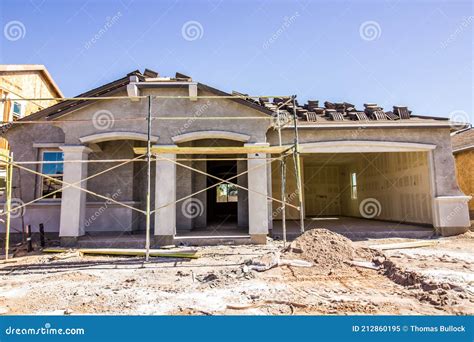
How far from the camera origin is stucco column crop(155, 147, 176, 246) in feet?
31.1

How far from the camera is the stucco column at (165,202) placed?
373 inches

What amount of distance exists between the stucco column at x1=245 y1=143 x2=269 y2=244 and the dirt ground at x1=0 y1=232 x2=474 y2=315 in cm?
103

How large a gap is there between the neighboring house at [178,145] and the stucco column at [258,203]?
3cm

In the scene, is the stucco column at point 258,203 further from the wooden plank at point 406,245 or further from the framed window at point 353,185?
the framed window at point 353,185

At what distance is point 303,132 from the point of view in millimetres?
11156

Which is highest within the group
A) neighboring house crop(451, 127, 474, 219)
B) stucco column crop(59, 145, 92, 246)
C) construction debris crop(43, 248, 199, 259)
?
neighboring house crop(451, 127, 474, 219)

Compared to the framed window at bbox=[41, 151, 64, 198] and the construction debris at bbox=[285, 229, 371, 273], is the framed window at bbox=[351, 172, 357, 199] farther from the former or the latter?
the framed window at bbox=[41, 151, 64, 198]

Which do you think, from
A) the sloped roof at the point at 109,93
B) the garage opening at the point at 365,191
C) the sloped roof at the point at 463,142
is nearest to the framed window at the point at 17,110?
the sloped roof at the point at 109,93

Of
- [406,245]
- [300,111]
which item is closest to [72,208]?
[300,111]

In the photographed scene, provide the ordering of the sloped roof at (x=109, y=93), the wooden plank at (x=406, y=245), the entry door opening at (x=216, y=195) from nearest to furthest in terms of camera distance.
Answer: the wooden plank at (x=406, y=245) < the sloped roof at (x=109, y=93) < the entry door opening at (x=216, y=195)

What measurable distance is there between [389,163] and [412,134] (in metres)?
4.82

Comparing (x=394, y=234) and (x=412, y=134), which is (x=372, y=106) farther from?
(x=394, y=234)

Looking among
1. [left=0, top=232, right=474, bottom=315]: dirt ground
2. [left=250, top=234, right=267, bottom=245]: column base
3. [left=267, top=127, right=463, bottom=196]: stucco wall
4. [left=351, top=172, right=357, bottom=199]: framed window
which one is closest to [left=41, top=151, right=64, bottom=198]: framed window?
[left=0, top=232, right=474, bottom=315]: dirt ground

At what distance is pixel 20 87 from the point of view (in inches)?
717
